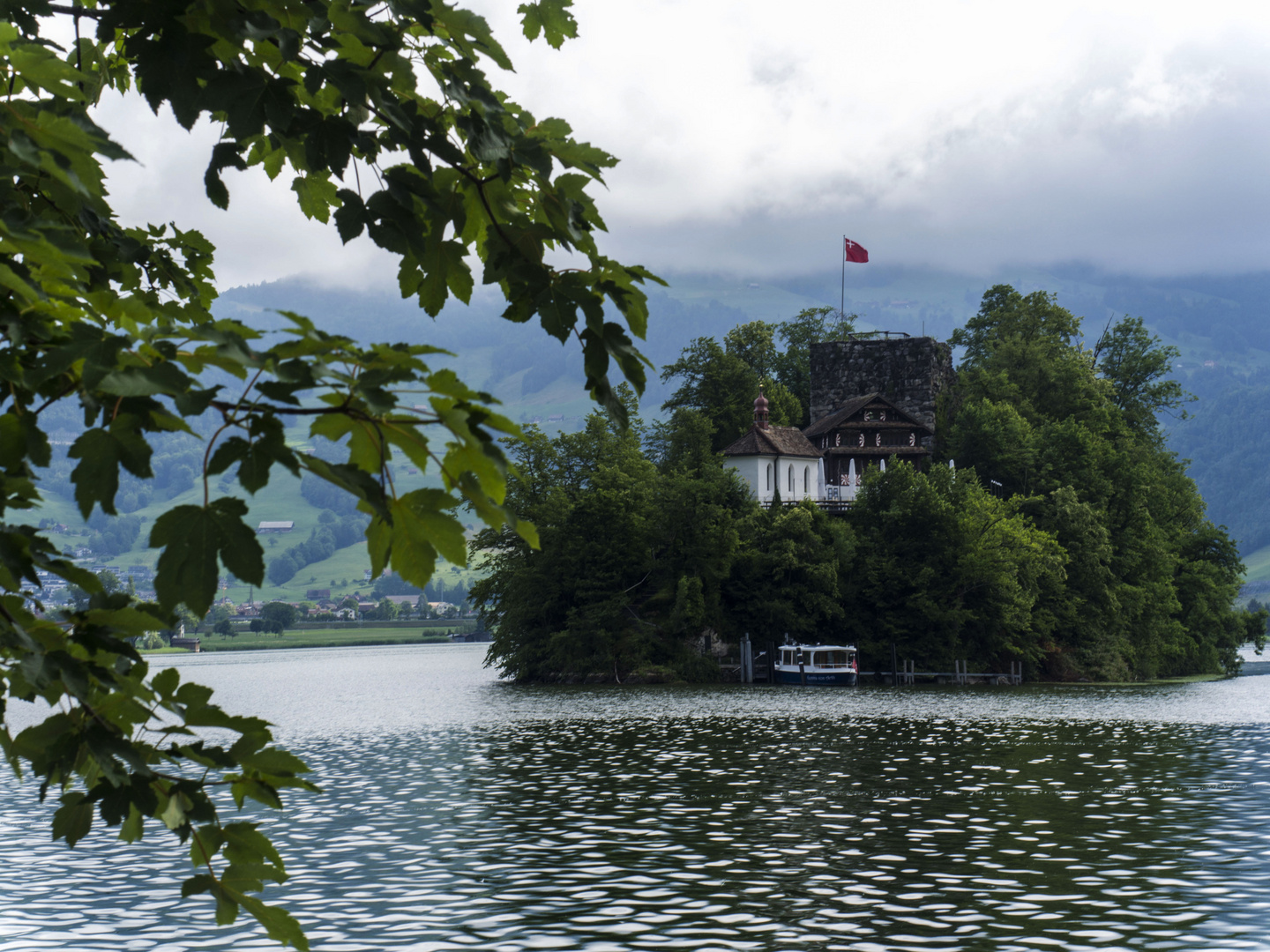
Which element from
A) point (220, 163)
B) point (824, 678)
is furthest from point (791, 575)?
point (220, 163)

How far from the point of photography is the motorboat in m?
65.0

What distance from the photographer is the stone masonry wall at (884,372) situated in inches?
3319

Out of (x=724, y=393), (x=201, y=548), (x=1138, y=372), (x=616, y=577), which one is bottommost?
(x=201, y=548)

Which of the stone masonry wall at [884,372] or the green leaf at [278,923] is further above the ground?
the stone masonry wall at [884,372]

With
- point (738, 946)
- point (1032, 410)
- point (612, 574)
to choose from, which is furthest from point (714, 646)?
point (738, 946)

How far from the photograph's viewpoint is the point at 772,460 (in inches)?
2992

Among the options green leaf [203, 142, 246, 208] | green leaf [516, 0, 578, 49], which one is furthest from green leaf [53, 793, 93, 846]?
green leaf [516, 0, 578, 49]

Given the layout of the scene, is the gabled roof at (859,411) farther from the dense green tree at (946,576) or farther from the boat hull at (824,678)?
the boat hull at (824,678)

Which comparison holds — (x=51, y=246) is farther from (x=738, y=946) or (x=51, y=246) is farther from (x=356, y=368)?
(x=738, y=946)

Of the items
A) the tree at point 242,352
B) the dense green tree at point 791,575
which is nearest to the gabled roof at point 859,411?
the dense green tree at point 791,575

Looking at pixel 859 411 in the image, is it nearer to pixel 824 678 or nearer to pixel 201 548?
pixel 824 678

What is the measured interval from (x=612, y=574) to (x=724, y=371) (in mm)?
23024

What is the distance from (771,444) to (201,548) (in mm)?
73732

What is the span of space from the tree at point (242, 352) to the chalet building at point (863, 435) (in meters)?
77.8
